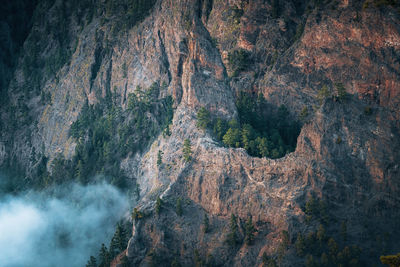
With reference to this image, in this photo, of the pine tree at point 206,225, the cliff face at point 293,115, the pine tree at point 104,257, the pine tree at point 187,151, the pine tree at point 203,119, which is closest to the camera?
the cliff face at point 293,115

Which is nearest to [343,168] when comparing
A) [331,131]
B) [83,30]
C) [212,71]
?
Result: [331,131]

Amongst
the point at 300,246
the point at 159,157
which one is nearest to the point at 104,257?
the point at 159,157

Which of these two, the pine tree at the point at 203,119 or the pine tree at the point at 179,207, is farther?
the pine tree at the point at 203,119

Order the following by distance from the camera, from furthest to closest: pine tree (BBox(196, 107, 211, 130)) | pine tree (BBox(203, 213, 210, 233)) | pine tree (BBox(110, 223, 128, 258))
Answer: pine tree (BBox(196, 107, 211, 130)) < pine tree (BBox(110, 223, 128, 258)) < pine tree (BBox(203, 213, 210, 233))

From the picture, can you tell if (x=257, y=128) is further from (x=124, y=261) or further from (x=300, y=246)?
(x=124, y=261)

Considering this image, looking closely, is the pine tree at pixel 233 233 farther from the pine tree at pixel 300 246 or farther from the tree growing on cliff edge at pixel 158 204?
the tree growing on cliff edge at pixel 158 204

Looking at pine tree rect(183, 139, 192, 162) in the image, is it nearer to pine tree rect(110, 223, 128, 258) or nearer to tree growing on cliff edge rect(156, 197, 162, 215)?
tree growing on cliff edge rect(156, 197, 162, 215)

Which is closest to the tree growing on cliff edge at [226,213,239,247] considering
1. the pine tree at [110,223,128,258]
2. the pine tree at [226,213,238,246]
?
the pine tree at [226,213,238,246]

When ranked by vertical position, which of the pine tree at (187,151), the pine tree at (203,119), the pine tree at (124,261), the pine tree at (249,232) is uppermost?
the pine tree at (203,119)

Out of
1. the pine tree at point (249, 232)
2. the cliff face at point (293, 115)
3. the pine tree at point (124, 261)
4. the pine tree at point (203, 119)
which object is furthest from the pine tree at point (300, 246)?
the pine tree at point (124, 261)

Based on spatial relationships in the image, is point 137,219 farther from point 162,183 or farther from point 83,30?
point 83,30
